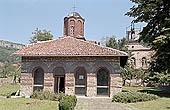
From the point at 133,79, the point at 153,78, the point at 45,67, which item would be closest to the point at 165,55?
the point at 153,78

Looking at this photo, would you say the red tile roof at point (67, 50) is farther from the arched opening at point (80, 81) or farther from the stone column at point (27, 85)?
the stone column at point (27, 85)

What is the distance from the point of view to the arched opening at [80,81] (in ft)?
70.0

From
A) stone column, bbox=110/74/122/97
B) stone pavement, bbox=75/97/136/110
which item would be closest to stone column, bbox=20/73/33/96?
stone pavement, bbox=75/97/136/110

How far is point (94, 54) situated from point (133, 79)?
1012 inches

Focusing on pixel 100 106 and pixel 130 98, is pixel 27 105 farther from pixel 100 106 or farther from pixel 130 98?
pixel 130 98

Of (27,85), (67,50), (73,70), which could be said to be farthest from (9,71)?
(73,70)

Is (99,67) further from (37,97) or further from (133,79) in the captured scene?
(133,79)

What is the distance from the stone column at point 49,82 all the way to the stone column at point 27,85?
1.50 m

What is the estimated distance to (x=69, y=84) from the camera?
70.0 ft

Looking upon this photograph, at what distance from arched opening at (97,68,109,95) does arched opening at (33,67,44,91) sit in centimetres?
588

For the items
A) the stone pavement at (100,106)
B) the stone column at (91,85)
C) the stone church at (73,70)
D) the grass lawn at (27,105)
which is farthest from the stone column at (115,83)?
the grass lawn at (27,105)

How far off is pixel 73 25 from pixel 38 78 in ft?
45.6

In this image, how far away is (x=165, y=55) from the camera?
810 inches

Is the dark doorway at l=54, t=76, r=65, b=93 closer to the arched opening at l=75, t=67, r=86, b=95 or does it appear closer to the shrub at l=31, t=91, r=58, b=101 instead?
the arched opening at l=75, t=67, r=86, b=95
